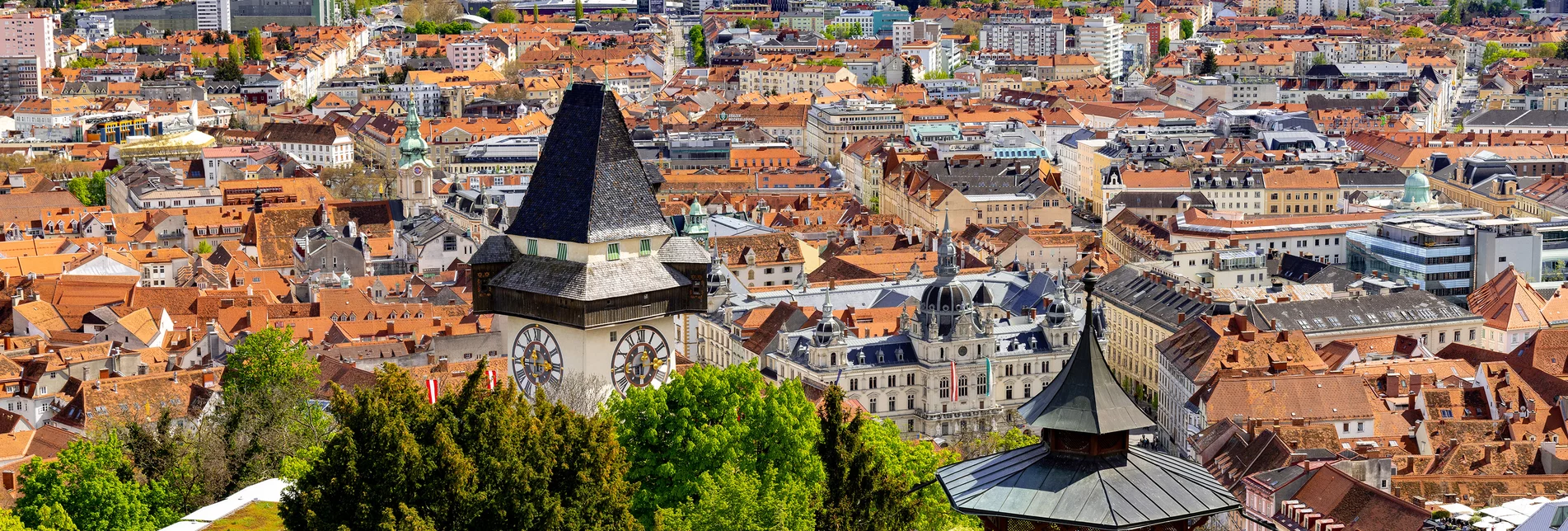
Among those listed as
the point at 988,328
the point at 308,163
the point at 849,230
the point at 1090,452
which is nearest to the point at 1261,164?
the point at 849,230

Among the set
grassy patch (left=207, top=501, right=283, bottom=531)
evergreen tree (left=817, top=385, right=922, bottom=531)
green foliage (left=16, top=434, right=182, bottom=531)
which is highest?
evergreen tree (left=817, top=385, right=922, bottom=531)

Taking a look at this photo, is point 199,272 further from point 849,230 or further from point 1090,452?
point 1090,452

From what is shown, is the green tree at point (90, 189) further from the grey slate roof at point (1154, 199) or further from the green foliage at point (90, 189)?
the grey slate roof at point (1154, 199)

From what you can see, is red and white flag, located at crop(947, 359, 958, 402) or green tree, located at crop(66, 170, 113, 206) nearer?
red and white flag, located at crop(947, 359, 958, 402)

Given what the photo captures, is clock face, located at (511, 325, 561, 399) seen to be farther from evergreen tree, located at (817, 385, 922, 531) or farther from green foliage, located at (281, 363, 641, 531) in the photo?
green foliage, located at (281, 363, 641, 531)

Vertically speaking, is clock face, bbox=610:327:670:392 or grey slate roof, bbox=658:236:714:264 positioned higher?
grey slate roof, bbox=658:236:714:264

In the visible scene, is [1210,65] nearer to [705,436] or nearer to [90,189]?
[90,189]

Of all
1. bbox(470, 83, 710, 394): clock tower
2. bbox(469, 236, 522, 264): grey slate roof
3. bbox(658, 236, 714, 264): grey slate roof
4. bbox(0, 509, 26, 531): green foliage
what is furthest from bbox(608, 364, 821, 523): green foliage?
bbox(0, 509, 26, 531): green foliage

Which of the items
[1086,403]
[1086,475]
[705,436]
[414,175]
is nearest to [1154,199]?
[414,175]
